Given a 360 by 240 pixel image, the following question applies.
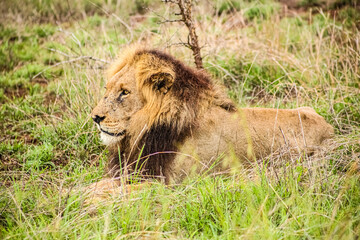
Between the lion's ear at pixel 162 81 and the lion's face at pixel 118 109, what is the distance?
19 centimetres

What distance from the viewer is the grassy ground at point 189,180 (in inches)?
92.4

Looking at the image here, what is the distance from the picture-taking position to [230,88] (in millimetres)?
5340

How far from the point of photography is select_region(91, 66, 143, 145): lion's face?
120 inches

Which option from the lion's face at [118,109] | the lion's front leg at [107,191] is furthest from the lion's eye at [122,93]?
the lion's front leg at [107,191]

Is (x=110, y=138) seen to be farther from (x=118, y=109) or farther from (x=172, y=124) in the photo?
(x=172, y=124)

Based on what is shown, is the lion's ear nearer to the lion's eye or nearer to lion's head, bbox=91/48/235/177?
lion's head, bbox=91/48/235/177

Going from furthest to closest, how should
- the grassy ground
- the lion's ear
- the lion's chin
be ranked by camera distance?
1. the lion's chin
2. the lion's ear
3. the grassy ground

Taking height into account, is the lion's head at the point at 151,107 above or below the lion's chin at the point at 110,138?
above

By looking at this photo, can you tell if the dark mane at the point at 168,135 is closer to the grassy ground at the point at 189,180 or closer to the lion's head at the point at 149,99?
the lion's head at the point at 149,99

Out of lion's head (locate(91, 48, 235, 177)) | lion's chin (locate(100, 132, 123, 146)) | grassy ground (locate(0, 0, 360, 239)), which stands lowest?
grassy ground (locate(0, 0, 360, 239))

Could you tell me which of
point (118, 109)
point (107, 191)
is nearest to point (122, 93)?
point (118, 109)

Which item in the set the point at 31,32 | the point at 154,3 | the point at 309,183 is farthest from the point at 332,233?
the point at 154,3

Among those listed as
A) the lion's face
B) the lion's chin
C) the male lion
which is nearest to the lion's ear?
the male lion

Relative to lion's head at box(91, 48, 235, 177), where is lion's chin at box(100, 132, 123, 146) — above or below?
below
